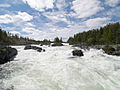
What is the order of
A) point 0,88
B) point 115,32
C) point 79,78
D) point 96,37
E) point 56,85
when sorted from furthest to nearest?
point 96,37 < point 115,32 < point 79,78 < point 56,85 < point 0,88

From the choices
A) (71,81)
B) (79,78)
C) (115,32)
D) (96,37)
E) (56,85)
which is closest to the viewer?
(56,85)

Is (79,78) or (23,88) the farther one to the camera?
(79,78)

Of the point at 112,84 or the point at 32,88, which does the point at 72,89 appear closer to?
the point at 32,88

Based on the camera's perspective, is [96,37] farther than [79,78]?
Yes

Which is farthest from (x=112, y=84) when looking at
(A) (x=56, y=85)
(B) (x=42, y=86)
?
(B) (x=42, y=86)

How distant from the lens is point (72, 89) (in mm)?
5242

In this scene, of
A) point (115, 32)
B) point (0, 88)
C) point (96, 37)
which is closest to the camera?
point (0, 88)

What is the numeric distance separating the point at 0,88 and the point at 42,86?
111 inches

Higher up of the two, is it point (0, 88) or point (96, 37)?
point (96, 37)

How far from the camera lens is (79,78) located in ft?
21.7

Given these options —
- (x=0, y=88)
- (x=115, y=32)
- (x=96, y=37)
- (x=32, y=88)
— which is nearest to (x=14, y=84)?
(x=0, y=88)

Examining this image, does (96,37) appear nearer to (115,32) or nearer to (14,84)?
(115,32)

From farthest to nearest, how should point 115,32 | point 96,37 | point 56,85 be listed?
1. point 96,37
2. point 115,32
3. point 56,85

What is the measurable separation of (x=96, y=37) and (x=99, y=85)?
52.7 metres
